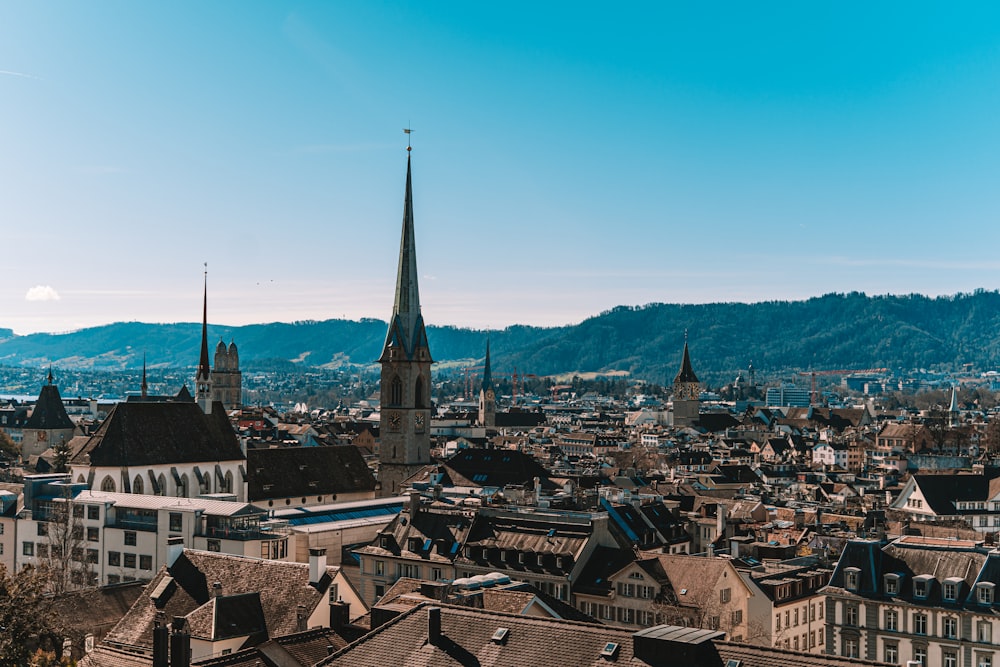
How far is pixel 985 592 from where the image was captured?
47.3 metres

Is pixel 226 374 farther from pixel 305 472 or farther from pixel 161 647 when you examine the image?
pixel 161 647

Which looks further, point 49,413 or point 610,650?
point 49,413

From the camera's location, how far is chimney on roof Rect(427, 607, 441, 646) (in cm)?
2525

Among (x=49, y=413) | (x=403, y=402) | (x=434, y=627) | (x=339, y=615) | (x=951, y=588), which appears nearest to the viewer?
(x=434, y=627)

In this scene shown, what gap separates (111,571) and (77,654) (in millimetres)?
17671

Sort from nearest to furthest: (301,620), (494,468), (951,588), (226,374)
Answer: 1. (301,620)
2. (951,588)
3. (494,468)
4. (226,374)

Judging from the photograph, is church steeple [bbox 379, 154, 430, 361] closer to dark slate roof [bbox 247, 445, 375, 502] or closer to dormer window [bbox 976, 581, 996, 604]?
dark slate roof [bbox 247, 445, 375, 502]

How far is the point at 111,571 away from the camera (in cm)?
6131

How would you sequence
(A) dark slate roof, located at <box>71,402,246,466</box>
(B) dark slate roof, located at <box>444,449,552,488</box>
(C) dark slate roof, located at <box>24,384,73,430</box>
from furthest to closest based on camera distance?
1. (C) dark slate roof, located at <box>24,384,73,430</box>
2. (B) dark slate roof, located at <box>444,449,552,488</box>
3. (A) dark slate roof, located at <box>71,402,246,466</box>

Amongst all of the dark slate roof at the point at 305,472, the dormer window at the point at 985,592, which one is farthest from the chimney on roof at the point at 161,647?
the dark slate roof at the point at 305,472

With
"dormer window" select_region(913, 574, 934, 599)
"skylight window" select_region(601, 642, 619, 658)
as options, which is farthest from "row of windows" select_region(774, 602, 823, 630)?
"skylight window" select_region(601, 642, 619, 658)

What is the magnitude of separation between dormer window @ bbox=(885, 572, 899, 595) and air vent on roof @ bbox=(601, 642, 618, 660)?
30.0 m

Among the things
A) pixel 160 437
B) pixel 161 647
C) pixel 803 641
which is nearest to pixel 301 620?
pixel 161 647

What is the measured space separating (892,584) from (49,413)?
11563 cm
